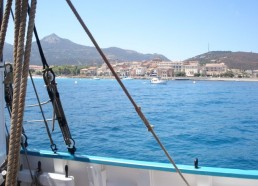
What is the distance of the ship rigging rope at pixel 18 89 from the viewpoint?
1.15 metres

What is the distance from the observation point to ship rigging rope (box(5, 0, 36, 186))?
115 centimetres

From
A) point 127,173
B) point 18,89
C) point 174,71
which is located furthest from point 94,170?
point 174,71

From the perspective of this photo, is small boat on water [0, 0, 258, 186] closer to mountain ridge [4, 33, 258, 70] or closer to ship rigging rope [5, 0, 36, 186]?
ship rigging rope [5, 0, 36, 186]

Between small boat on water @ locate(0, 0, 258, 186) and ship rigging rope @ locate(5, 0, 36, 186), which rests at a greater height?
ship rigging rope @ locate(5, 0, 36, 186)

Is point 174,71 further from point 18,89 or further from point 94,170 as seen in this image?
point 18,89

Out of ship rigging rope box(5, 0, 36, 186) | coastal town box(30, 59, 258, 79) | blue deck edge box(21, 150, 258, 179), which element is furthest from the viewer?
coastal town box(30, 59, 258, 79)

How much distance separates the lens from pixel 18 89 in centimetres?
118

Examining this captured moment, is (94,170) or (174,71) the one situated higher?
(94,170)

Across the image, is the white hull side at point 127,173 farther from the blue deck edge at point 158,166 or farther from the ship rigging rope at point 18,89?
the ship rigging rope at point 18,89

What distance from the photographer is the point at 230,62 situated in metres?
145

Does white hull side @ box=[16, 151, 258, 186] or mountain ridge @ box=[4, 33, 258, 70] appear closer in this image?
white hull side @ box=[16, 151, 258, 186]

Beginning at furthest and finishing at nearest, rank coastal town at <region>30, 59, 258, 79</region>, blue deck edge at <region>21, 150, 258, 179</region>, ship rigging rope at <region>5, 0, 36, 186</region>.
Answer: coastal town at <region>30, 59, 258, 79</region>
blue deck edge at <region>21, 150, 258, 179</region>
ship rigging rope at <region>5, 0, 36, 186</region>

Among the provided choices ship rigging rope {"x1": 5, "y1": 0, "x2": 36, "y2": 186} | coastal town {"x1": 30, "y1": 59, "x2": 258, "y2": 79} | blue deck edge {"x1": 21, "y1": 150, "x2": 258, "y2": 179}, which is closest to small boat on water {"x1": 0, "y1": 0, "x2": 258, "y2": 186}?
blue deck edge {"x1": 21, "y1": 150, "x2": 258, "y2": 179}

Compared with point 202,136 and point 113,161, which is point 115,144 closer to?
point 202,136
